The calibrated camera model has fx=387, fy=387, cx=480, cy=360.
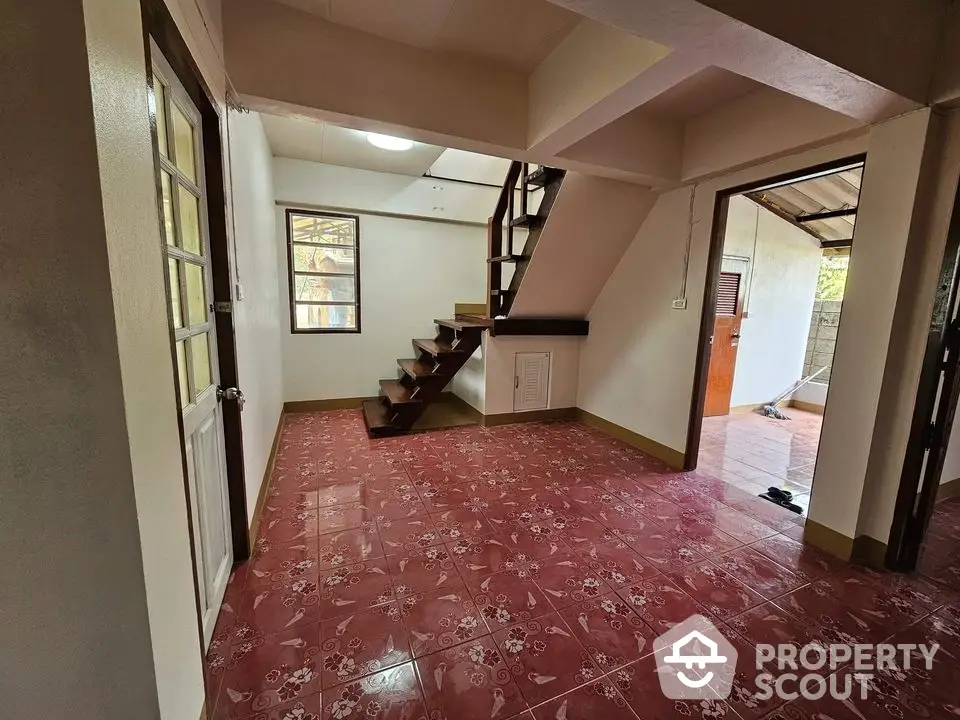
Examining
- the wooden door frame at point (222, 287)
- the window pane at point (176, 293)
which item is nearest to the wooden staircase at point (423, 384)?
the wooden door frame at point (222, 287)

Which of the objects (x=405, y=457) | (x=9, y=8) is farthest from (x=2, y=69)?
(x=405, y=457)

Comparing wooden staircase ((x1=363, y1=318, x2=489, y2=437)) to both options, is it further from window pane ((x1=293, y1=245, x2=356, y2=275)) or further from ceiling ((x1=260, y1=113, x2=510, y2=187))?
ceiling ((x1=260, y1=113, x2=510, y2=187))

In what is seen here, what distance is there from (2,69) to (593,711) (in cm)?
197

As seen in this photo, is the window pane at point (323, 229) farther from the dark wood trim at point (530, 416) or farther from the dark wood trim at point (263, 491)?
the dark wood trim at point (530, 416)

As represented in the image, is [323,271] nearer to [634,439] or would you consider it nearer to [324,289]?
[324,289]

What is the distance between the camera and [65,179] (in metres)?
0.62

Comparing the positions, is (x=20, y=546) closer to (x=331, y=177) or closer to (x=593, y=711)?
(x=593, y=711)

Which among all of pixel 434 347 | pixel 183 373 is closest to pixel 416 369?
pixel 434 347

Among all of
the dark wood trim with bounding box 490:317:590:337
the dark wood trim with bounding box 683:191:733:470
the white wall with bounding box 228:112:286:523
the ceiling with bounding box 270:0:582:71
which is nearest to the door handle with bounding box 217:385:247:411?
the white wall with bounding box 228:112:286:523

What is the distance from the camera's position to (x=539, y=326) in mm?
3861

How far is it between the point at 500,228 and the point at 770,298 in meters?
3.61

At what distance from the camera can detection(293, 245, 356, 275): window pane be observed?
4105 mm

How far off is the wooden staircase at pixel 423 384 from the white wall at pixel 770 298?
3.13 metres

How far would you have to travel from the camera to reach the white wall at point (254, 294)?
1936 millimetres
